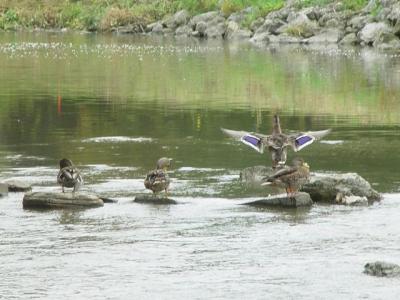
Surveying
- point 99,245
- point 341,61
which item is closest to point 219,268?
point 99,245

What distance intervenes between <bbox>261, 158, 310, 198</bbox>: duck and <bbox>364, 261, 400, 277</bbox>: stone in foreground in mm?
3640

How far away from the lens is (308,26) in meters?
72.8

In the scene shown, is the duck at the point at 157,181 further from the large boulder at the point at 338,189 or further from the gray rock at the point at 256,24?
the gray rock at the point at 256,24

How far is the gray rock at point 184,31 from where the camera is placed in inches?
3223

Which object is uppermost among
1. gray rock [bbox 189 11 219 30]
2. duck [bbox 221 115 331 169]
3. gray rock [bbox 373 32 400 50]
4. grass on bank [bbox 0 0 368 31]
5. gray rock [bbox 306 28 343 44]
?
grass on bank [bbox 0 0 368 31]

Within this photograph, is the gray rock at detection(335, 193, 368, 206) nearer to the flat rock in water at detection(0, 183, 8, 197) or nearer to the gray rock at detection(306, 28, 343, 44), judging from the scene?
the flat rock in water at detection(0, 183, 8, 197)

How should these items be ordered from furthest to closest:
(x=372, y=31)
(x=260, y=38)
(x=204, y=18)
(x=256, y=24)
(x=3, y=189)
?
1. (x=204, y=18)
2. (x=256, y=24)
3. (x=260, y=38)
4. (x=372, y=31)
5. (x=3, y=189)

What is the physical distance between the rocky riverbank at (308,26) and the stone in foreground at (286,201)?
47.3m

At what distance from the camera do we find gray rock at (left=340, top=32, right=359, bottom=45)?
2692 inches

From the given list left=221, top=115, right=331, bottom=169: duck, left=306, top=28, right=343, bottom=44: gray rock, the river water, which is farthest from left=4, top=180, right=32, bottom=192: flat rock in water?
left=306, top=28, right=343, bottom=44: gray rock

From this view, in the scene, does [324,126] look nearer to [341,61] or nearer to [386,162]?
[386,162]

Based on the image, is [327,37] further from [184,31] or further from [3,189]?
[3,189]

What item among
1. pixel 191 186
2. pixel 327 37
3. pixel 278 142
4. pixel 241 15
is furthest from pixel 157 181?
pixel 241 15

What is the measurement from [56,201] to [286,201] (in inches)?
117
